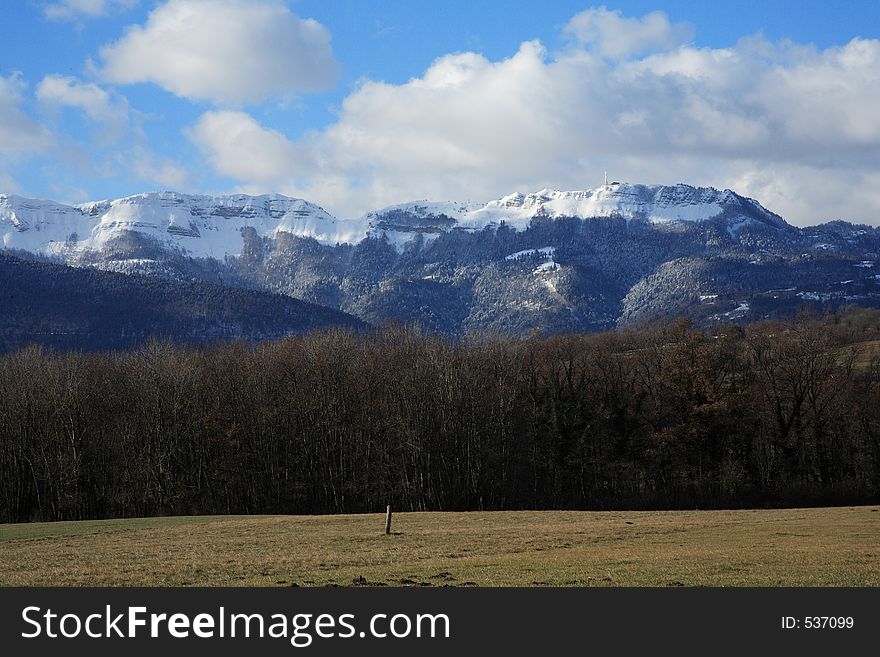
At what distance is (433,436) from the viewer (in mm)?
79812

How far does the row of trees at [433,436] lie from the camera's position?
7694 centimetres

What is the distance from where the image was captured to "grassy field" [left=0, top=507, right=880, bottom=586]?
23391 mm

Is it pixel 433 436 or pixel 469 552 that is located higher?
pixel 433 436

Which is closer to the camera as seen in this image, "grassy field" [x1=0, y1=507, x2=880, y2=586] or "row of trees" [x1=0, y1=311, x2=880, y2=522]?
"grassy field" [x1=0, y1=507, x2=880, y2=586]

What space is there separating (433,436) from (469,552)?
159 feet

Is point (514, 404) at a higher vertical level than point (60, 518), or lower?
higher

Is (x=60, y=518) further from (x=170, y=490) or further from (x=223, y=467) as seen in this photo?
(x=223, y=467)

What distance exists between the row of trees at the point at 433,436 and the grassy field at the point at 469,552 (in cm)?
2567

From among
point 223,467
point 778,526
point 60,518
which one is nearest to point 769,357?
point 778,526

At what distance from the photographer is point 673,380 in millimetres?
78500

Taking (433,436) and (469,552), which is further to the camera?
(433,436)

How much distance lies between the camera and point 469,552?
31.5 meters

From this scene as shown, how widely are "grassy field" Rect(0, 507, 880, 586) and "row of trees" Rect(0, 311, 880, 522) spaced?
25.7m
